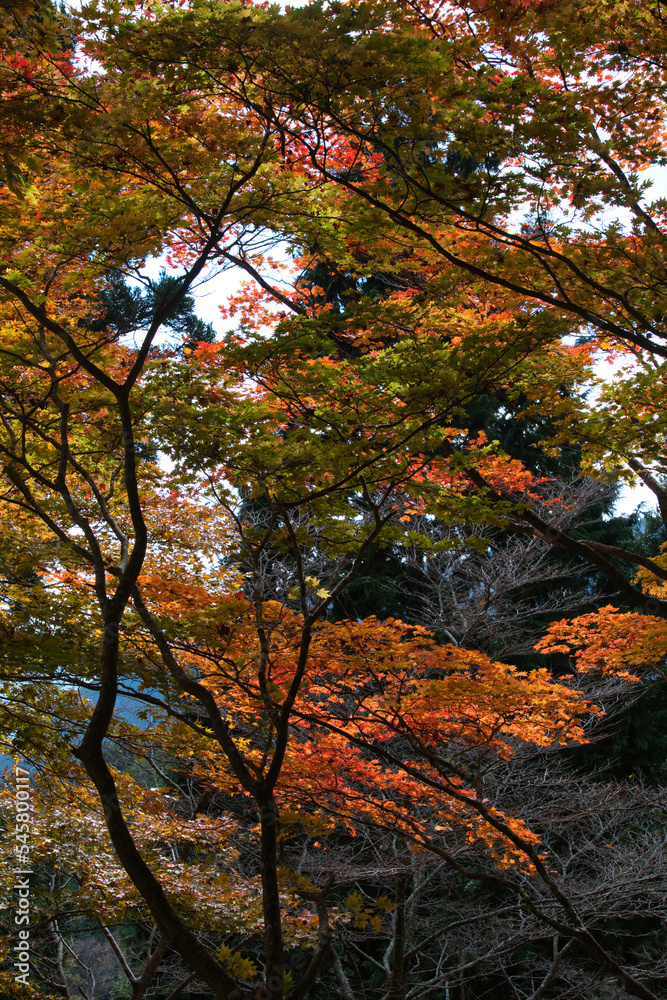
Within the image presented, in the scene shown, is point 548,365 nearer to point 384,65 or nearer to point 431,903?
point 384,65

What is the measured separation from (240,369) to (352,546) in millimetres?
1286

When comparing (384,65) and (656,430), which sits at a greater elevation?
(384,65)

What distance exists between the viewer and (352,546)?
4.30 metres

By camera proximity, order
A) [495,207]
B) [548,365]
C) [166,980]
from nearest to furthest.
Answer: [495,207]
[548,365]
[166,980]

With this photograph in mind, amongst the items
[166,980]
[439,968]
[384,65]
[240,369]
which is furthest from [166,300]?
[166,980]

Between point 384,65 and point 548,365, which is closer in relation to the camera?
point 384,65

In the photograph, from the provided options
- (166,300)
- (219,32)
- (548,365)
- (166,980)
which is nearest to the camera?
(219,32)

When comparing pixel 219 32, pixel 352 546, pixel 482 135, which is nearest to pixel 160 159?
pixel 219 32

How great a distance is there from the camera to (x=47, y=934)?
838 cm

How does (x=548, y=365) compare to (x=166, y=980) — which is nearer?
(x=548, y=365)

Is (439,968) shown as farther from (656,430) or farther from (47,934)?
(656,430)

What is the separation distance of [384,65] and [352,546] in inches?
101

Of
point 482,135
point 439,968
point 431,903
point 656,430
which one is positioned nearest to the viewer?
point 482,135

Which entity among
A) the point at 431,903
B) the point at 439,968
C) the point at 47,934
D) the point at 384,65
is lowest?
the point at 439,968
